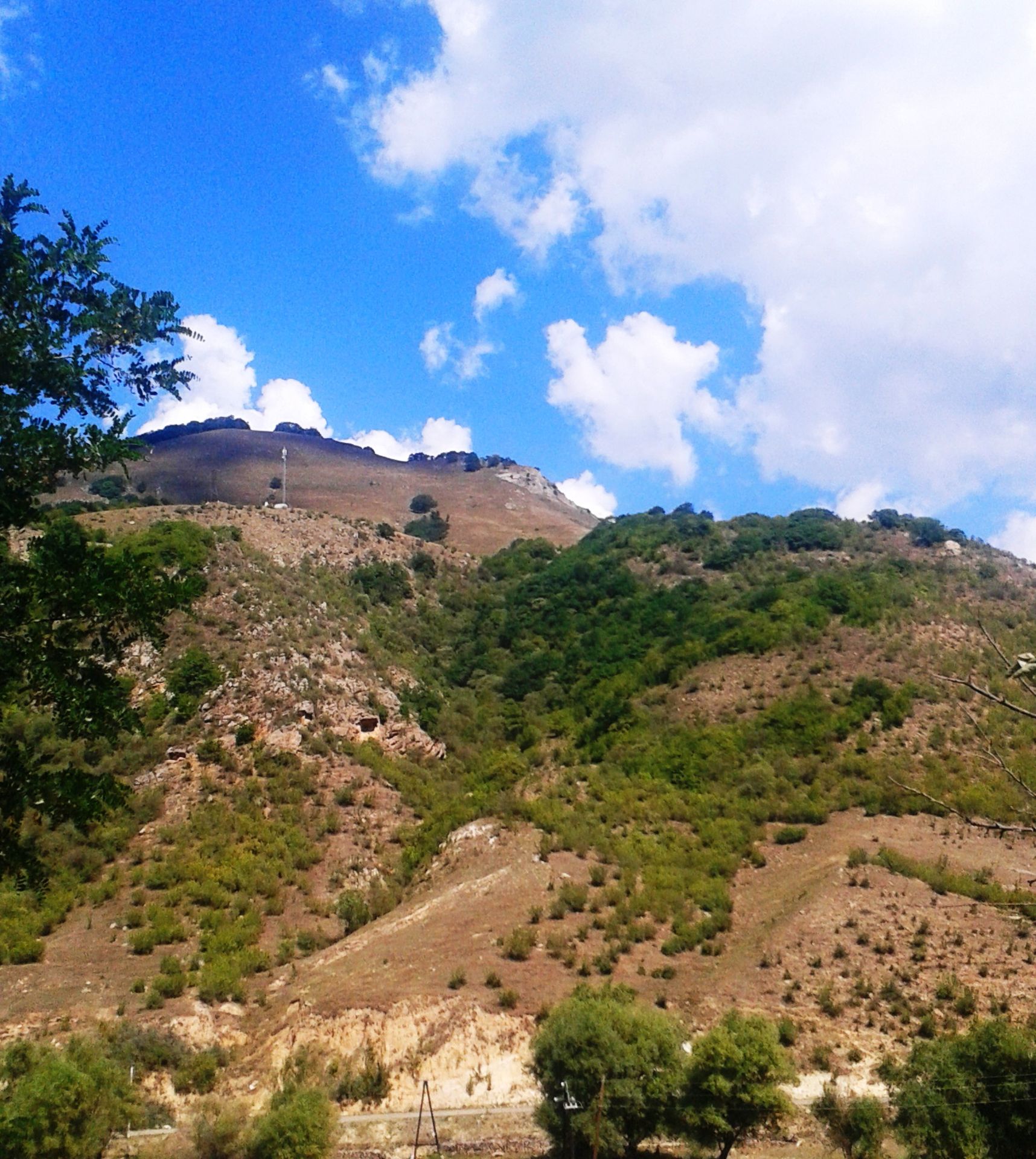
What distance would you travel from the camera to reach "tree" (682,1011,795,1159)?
45.2ft

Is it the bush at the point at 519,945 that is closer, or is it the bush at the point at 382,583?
the bush at the point at 519,945

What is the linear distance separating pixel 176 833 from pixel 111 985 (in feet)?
24.7

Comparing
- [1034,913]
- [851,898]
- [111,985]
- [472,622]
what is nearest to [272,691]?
[111,985]

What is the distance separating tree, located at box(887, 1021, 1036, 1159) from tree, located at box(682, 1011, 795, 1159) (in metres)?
1.88

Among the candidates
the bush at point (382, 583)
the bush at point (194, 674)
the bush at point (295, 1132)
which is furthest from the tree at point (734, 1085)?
the bush at point (382, 583)

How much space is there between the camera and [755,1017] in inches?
586

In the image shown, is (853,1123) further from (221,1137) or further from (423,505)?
(423,505)

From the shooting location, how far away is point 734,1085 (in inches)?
544

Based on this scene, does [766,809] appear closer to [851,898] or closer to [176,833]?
[851,898]

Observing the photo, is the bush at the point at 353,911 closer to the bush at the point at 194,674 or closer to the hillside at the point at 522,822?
the hillside at the point at 522,822

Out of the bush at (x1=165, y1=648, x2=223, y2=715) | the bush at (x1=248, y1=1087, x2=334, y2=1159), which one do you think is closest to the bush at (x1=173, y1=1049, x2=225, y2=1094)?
the bush at (x1=248, y1=1087, x2=334, y2=1159)

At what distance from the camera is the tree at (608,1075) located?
1436cm

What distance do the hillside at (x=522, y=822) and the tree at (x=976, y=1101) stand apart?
2.77 meters

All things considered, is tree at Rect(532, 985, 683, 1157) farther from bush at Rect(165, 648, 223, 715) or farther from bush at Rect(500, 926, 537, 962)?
bush at Rect(165, 648, 223, 715)
